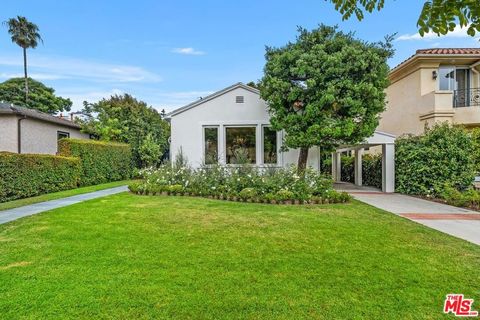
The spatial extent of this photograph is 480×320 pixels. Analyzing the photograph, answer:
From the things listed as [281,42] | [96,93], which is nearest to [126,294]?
[281,42]

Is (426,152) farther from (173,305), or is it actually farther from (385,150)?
(173,305)

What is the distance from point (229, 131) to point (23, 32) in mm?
28866

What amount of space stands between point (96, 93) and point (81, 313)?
30888 millimetres

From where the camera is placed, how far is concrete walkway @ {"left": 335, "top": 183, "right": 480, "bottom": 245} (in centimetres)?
671

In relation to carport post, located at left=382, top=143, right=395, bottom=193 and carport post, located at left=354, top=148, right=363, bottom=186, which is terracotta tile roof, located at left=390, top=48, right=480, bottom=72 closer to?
carport post, located at left=382, top=143, right=395, bottom=193

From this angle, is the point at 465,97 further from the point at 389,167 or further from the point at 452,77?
the point at 389,167

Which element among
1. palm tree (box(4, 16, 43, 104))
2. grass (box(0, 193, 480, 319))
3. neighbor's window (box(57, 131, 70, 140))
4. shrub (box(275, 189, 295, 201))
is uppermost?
palm tree (box(4, 16, 43, 104))

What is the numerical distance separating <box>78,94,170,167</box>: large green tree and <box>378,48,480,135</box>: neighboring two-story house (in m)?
17.9

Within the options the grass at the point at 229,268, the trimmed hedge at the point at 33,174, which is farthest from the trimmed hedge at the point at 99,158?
the grass at the point at 229,268

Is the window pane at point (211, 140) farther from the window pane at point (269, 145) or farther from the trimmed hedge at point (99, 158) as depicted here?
the trimmed hedge at point (99, 158)

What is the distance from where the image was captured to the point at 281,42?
1296 centimetres

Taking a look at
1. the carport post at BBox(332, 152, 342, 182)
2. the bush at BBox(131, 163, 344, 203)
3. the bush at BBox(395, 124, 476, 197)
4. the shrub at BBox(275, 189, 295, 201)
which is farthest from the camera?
the carport post at BBox(332, 152, 342, 182)

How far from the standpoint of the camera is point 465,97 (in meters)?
16.7

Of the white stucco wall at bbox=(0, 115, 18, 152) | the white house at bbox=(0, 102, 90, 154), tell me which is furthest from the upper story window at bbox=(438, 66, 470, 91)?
the white stucco wall at bbox=(0, 115, 18, 152)
